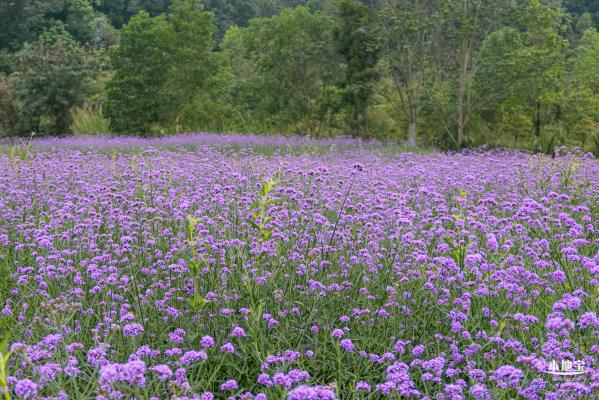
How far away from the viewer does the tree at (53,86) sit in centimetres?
2541

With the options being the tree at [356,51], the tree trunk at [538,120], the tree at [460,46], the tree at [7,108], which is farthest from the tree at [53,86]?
the tree trunk at [538,120]

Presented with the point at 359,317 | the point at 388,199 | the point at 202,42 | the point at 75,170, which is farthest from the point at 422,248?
the point at 202,42

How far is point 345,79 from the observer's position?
80.4 ft

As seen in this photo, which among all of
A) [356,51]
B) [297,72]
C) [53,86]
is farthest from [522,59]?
[53,86]

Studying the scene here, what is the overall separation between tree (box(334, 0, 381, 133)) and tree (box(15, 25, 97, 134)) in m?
10.6

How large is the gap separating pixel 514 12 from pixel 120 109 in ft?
48.6

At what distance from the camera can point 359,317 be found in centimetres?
346

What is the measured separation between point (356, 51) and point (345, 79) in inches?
49.3

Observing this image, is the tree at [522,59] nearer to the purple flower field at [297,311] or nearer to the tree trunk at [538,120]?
the tree trunk at [538,120]

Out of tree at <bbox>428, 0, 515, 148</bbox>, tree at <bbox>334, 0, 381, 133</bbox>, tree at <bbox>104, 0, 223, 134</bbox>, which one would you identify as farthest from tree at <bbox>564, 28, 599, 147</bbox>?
tree at <bbox>104, 0, 223, 134</bbox>

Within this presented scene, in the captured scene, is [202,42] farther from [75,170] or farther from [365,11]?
[75,170]

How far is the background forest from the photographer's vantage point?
21.2 m

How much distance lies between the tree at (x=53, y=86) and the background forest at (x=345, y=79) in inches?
2.3

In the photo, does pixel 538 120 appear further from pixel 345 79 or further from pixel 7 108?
pixel 7 108
